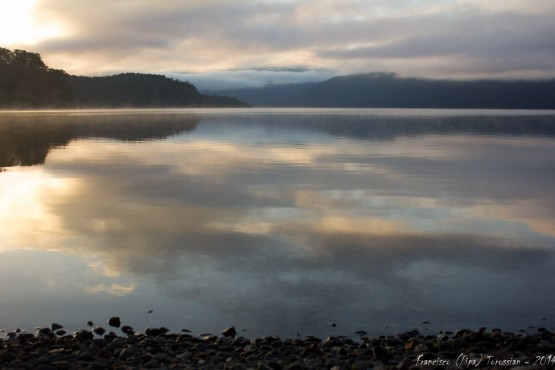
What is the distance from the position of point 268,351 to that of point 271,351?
0.07m

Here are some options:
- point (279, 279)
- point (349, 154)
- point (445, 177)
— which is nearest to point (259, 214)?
point (279, 279)

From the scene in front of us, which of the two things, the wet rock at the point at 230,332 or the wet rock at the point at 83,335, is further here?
the wet rock at the point at 230,332

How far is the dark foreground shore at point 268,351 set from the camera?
8.79 metres

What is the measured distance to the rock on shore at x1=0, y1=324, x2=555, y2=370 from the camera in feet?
28.8

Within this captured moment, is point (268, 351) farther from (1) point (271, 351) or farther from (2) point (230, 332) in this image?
(2) point (230, 332)

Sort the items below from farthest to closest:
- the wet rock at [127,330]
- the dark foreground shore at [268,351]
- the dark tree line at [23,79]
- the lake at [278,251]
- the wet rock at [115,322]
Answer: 1. the dark tree line at [23,79]
2. the lake at [278,251]
3. the wet rock at [115,322]
4. the wet rock at [127,330]
5. the dark foreground shore at [268,351]

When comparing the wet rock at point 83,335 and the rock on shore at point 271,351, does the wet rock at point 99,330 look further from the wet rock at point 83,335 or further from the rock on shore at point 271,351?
the wet rock at point 83,335

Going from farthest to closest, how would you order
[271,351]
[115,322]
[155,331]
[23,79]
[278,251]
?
[23,79]
[278,251]
[115,322]
[155,331]
[271,351]

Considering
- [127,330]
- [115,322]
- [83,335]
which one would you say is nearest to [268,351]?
[127,330]

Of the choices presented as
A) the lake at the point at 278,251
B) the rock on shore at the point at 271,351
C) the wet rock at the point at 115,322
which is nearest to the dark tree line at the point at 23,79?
the lake at the point at 278,251

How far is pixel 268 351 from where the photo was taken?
944 cm

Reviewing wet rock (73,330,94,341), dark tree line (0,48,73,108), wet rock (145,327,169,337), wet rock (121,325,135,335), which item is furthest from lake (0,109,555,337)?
dark tree line (0,48,73,108)

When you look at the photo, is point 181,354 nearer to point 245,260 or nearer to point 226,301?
point 226,301

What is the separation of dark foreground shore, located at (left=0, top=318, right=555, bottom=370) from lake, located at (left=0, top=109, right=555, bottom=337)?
0.52 m
